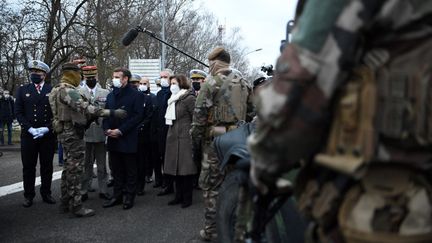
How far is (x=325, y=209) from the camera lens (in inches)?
59.6

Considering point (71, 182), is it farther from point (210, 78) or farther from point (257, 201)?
point (257, 201)

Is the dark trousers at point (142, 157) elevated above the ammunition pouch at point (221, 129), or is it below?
below

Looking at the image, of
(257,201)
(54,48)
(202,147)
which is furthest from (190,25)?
(257,201)

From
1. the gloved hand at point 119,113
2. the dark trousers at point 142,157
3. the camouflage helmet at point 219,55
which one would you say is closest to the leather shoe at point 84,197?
the dark trousers at point 142,157

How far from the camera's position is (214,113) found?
446cm

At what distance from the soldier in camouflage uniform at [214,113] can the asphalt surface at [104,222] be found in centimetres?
48

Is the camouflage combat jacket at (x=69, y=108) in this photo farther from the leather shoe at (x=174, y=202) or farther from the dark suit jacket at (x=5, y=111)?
the dark suit jacket at (x=5, y=111)

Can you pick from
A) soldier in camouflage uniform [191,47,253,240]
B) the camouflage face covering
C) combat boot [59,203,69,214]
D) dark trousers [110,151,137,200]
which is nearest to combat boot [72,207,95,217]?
combat boot [59,203,69,214]

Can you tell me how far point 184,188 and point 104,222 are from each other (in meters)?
1.24

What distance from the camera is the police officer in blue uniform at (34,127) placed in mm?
5625

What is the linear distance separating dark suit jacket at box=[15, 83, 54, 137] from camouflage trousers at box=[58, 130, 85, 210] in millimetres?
643

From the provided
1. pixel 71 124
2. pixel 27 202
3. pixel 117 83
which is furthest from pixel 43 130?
pixel 117 83

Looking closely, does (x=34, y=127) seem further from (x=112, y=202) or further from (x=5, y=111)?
(x=5, y=111)

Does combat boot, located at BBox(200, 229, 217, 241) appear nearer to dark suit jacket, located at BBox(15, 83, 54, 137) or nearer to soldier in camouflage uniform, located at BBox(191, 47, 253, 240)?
soldier in camouflage uniform, located at BBox(191, 47, 253, 240)
